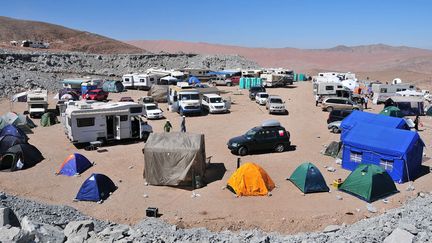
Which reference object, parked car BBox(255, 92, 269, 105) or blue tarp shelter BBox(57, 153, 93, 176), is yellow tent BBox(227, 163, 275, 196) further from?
parked car BBox(255, 92, 269, 105)

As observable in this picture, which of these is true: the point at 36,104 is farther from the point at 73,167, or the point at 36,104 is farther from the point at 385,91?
the point at 385,91

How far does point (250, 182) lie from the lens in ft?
49.2

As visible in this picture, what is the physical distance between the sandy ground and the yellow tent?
1.01 feet

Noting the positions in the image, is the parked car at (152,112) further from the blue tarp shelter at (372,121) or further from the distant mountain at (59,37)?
the distant mountain at (59,37)

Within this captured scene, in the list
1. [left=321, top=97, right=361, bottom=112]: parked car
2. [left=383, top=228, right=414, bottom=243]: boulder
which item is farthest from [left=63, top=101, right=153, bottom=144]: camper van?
[left=321, top=97, right=361, bottom=112]: parked car

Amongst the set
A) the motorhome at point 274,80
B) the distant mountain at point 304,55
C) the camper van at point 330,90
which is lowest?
the camper van at point 330,90

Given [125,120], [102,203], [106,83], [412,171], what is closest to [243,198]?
[102,203]

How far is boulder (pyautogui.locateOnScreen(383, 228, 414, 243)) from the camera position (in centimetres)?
902

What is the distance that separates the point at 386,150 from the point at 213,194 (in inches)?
299

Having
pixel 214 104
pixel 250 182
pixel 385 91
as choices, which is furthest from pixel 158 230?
pixel 385 91

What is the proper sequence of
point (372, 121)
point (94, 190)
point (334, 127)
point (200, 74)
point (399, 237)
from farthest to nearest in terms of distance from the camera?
1. point (200, 74)
2. point (334, 127)
3. point (372, 121)
4. point (94, 190)
5. point (399, 237)

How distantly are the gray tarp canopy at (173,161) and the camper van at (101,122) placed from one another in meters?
6.72

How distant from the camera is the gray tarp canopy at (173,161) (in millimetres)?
15547

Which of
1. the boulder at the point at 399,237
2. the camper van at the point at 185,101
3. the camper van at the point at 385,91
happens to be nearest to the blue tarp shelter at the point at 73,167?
the boulder at the point at 399,237
